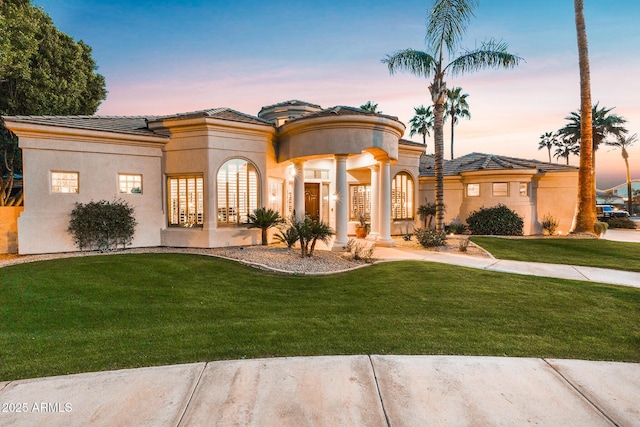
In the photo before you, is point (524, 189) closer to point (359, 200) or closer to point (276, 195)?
point (359, 200)

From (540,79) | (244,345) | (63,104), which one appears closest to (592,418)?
(244,345)

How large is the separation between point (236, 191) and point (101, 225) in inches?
192

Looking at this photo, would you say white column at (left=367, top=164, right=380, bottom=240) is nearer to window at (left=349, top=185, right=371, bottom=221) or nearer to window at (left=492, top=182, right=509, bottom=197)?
window at (left=349, top=185, right=371, bottom=221)

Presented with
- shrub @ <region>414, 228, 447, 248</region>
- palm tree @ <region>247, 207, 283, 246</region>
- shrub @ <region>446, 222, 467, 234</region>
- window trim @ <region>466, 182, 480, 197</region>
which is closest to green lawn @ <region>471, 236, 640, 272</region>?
shrub @ <region>414, 228, 447, 248</region>

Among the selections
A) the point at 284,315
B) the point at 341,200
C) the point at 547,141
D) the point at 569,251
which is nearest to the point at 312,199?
the point at 341,200

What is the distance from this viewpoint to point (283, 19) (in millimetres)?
15688

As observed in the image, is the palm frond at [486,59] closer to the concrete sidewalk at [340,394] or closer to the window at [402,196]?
the window at [402,196]

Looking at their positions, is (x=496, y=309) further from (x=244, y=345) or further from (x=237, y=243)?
(x=237, y=243)

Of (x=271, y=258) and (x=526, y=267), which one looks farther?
(x=271, y=258)

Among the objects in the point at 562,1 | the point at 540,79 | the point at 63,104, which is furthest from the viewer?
the point at 540,79

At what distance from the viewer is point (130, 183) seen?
39.5 ft

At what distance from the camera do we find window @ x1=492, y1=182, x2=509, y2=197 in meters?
18.1

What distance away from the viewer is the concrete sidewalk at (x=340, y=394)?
108 inches

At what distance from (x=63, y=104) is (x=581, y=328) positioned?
921 inches
